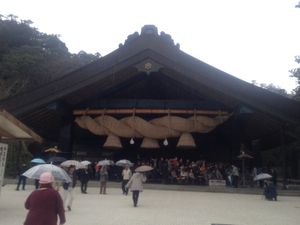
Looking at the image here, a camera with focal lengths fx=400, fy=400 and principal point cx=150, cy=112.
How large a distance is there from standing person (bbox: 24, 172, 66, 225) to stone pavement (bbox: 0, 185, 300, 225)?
3599 millimetres

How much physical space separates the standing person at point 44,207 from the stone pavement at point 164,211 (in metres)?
3.60

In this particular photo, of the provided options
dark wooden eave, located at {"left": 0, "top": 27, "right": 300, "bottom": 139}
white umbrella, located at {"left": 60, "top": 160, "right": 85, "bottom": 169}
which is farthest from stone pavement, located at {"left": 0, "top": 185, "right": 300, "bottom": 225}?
dark wooden eave, located at {"left": 0, "top": 27, "right": 300, "bottom": 139}

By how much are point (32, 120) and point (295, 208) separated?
44.4ft

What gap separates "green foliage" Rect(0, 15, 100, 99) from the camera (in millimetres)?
45438

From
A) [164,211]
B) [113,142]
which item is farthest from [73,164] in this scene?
[113,142]

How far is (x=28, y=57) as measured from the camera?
1817 inches

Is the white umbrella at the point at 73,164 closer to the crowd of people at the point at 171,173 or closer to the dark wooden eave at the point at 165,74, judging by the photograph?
the crowd of people at the point at 171,173

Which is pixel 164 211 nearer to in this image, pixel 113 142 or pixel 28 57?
pixel 113 142

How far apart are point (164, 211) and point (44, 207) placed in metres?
6.15

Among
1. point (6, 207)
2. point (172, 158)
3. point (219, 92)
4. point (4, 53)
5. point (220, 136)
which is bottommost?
point (6, 207)

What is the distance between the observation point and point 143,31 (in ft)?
66.0

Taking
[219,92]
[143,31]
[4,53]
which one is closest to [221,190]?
[219,92]

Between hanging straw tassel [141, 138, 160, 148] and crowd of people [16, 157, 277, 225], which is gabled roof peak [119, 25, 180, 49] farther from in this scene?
crowd of people [16, 157, 277, 225]

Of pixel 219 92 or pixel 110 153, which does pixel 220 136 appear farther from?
pixel 110 153
